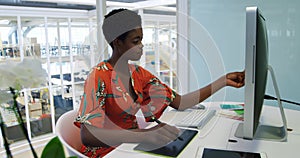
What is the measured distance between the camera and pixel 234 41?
2.10 m

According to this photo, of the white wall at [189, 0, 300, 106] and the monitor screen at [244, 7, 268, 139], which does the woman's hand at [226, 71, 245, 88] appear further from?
the white wall at [189, 0, 300, 106]

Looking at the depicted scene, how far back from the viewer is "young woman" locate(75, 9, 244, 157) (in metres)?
0.94

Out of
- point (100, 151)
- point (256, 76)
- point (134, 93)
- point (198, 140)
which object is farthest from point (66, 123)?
point (256, 76)

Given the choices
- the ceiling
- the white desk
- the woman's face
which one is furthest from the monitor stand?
the ceiling

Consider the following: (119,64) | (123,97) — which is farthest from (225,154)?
(119,64)

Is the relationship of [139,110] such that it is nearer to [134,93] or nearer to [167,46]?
[134,93]

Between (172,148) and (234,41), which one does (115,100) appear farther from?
(234,41)

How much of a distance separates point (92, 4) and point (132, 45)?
6.75 ft

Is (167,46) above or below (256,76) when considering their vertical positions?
above

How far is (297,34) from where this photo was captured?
5.89 ft

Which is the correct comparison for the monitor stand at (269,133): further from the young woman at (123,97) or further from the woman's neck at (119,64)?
the woman's neck at (119,64)

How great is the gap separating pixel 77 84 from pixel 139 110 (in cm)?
243

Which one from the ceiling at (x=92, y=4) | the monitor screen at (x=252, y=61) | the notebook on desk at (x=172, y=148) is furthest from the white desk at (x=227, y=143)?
the ceiling at (x=92, y=4)

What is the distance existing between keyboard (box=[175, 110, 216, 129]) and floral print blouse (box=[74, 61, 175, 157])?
0.16 meters
